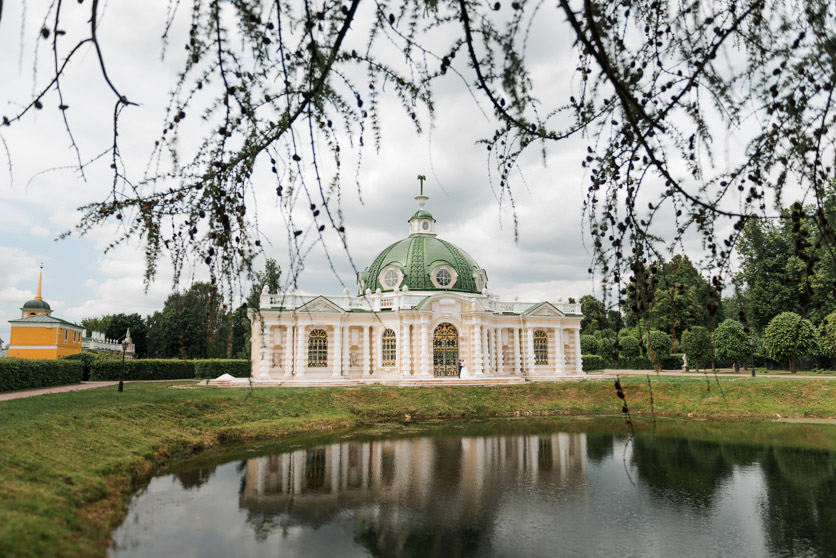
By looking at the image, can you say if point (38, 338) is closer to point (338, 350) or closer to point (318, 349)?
point (318, 349)

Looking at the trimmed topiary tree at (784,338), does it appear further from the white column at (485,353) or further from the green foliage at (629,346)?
the white column at (485,353)

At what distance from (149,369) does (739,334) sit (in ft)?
126

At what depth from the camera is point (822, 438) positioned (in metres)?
14.4

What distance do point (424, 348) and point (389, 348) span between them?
2.19 meters

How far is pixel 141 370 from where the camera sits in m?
31.5

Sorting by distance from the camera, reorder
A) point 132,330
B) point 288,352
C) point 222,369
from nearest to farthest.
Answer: point 288,352, point 222,369, point 132,330

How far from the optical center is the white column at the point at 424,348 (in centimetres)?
2791

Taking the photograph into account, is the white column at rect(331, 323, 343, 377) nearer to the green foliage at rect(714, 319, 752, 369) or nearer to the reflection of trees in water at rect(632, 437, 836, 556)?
the reflection of trees in water at rect(632, 437, 836, 556)

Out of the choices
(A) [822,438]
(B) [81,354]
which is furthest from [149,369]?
(A) [822,438]

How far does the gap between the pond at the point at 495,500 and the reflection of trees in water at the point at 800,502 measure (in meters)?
0.03

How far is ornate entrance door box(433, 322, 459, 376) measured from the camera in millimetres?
28656

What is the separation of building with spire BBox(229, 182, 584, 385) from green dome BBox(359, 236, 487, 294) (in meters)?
0.06

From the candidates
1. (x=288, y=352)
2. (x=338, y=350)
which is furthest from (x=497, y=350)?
(x=288, y=352)

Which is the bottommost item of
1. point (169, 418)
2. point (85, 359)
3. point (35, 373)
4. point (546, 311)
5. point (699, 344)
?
point (169, 418)
